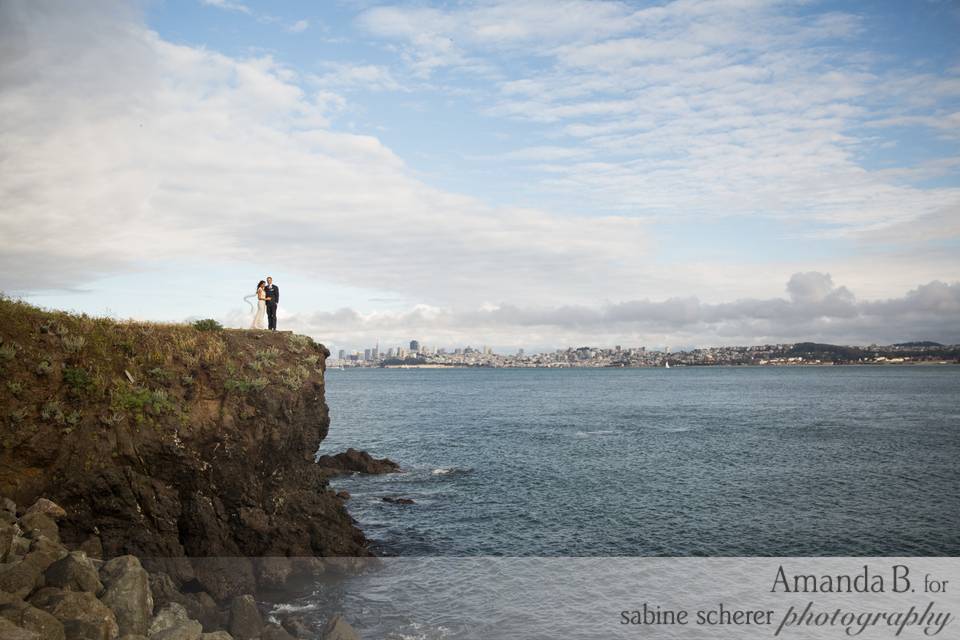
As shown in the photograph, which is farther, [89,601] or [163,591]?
[163,591]

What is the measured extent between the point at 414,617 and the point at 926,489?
117 ft

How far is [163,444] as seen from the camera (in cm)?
2181

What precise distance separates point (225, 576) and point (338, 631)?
5777mm

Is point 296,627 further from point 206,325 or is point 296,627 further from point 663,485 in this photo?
point 663,485

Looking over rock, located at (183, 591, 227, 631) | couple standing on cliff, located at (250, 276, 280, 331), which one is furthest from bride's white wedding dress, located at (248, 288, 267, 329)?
rock, located at (183, 591, 227, 631)

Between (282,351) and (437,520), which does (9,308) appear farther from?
(437,520)

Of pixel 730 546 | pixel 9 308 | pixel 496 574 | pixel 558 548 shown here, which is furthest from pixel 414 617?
pixel 9 308

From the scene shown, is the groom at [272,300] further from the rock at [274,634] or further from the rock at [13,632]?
the rock at [13,632]

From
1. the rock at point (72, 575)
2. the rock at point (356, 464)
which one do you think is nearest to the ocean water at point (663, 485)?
the rock at point (356, 464)

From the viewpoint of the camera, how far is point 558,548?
2925cm

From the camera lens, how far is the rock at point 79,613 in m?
12.3

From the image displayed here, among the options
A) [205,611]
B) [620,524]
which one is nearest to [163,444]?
[205,611]

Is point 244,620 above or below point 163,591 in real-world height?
below

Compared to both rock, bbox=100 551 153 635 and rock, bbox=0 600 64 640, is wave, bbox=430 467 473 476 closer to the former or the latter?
rock, bbox=100 551 153 635
